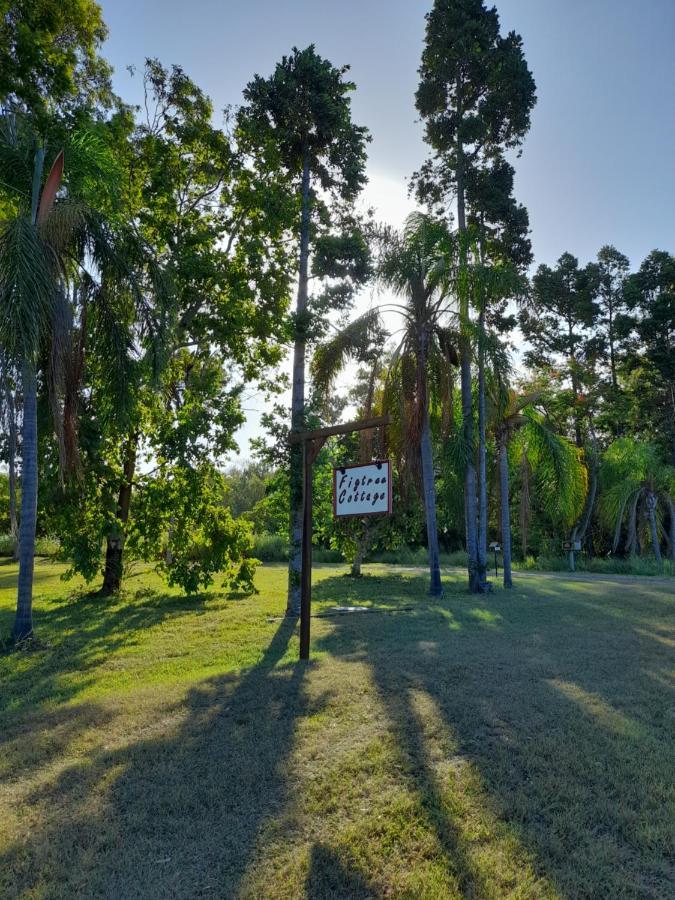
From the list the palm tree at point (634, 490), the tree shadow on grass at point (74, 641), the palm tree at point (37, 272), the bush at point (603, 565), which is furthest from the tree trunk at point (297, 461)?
the palm tree at point (634, 490)

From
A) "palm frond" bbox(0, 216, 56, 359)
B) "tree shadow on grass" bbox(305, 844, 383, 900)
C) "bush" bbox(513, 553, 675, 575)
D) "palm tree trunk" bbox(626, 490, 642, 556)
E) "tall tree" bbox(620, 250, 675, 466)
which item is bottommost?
"bush" bbox(513, 553, 675, 575)

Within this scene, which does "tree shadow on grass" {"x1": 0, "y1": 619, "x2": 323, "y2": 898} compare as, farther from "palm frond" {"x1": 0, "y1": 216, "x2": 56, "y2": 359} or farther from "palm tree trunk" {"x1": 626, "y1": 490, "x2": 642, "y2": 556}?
"palm tree trunk" {"x1": 626, "y1": 490, "x2": 642, "y2": 556}

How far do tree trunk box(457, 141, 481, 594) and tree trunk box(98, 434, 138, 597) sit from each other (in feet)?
26.9

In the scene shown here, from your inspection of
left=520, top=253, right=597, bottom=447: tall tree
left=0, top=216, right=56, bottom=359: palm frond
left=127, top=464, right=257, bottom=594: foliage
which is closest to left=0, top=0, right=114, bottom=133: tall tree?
→ left=0, top=216, right=56, bottom=359: palm frond

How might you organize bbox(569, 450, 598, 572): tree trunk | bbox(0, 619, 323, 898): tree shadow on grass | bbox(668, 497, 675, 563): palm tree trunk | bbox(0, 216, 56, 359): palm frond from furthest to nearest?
bbox(569, 450, 598, 572): tree trunk < bbox(668, 497, 675, 563): palm tree trunk < bbox(0, 216, 56, 359): palm frond < bbox(0, 619, 323, 898): tree shadow on grass

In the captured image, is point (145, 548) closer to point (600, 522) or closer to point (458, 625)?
point (458, 625)

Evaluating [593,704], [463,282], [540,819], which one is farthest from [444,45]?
[540,819]

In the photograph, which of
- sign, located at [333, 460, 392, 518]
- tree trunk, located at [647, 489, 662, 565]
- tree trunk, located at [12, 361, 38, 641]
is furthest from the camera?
tree trunk, located at [647, 489, 662, 565]

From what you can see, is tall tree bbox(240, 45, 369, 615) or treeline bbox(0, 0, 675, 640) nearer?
treeline bbox(0, 0, 675, 640)

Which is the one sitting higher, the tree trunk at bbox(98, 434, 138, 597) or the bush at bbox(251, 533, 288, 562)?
the tree trunk at bbox(98, 434, 138, 597)

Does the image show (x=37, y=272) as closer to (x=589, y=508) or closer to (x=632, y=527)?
(x=589, y=508)

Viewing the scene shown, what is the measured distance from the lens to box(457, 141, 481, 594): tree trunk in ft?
41.5

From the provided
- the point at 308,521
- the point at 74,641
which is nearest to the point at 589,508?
the point at 308,521

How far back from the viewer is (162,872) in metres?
2.57
